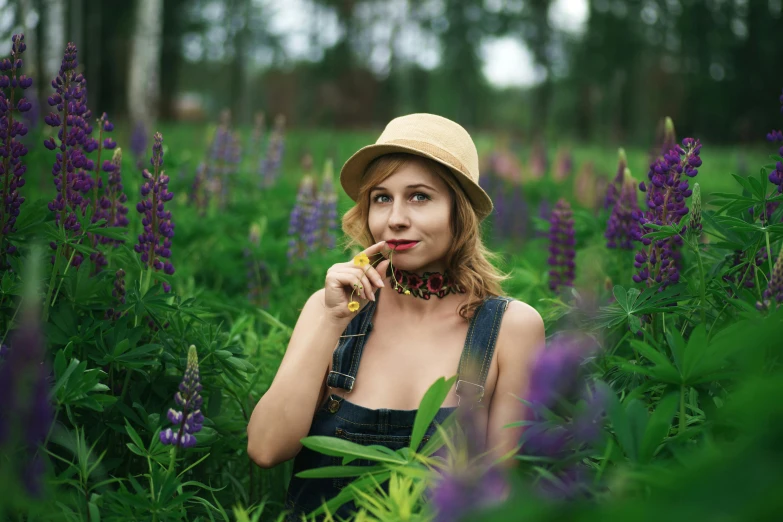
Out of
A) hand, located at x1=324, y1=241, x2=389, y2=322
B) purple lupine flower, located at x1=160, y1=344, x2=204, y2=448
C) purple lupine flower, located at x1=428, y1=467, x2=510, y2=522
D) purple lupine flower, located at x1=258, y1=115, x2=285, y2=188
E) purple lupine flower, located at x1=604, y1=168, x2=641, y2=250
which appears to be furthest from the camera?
purple lupine flower, located at x1=258, y1=115, x2=285, y2=188

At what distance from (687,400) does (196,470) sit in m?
1.42

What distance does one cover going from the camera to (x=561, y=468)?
1477mm

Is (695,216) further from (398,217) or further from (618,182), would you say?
(618,182)

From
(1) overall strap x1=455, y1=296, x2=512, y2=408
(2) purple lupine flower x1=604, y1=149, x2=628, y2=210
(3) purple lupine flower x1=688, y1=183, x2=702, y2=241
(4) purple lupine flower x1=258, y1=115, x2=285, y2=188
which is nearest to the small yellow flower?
(1) overall strap x1=455, y1=296, x2=512, y2=408

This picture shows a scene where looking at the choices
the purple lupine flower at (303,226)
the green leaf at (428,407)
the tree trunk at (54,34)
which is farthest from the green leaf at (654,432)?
the tree trunk at (54,34)

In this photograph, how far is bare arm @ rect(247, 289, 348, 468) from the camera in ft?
6.52

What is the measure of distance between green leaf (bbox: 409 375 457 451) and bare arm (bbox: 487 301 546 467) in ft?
1.79

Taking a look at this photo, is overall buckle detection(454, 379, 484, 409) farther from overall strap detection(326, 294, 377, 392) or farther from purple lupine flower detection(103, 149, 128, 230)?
purple lupine flower detection(103, 149, 128, 230)

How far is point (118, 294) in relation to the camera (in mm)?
2260

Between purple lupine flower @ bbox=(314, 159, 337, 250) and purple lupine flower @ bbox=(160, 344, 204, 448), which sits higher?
purple lupine flower @ bbox=(314, 159, 337, 250)

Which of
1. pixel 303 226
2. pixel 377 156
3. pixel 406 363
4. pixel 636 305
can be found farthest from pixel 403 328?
pixel 303 226

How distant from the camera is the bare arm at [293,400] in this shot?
199 cm

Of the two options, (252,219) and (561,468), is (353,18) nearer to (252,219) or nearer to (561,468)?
(252,219)

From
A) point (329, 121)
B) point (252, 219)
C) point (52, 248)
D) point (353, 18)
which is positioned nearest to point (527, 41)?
point (353, 18)
